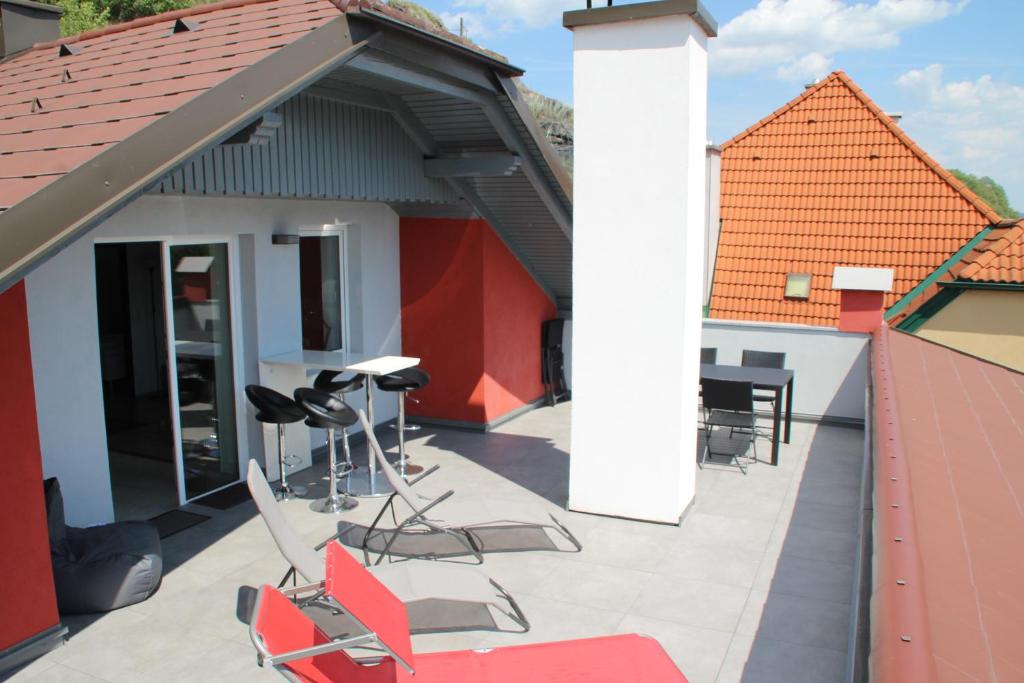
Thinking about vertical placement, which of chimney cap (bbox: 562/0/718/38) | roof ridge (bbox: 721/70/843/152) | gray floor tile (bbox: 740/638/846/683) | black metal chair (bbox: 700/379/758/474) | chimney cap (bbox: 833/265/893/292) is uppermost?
roof ridge (bbox: 721/70/843/152)

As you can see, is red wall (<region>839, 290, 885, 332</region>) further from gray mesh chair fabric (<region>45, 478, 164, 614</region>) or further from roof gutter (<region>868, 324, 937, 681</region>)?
gray mesh chair fabric (<region>45, 478, 164, 614</region>)

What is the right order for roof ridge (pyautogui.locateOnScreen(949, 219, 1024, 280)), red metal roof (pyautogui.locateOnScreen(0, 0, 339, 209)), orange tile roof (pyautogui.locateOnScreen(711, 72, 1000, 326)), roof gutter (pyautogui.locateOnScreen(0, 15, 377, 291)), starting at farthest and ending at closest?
1. orange tile roof (pyautogui.locateOnScreen(711, 72, 1000, 326))
2. roof ridge (pyautogui.locateOnScreen(949, 219, 1024, 280))
3. red metal roof (pyautogui.locateOnScreen(0, 0, 339, 209))
4. roof gutter (pyautogui.locateOnScreen(0, 15, 377, 291))

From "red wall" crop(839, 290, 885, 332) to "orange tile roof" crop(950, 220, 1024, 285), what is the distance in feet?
14.9

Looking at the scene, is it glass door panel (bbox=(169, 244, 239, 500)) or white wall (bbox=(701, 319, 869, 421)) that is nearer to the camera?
glass door panel (bbox=(169, 244, 239, 500))

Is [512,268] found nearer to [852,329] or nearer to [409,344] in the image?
[409,344]

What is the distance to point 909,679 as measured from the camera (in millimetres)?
2004

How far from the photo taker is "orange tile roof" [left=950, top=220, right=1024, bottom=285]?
13953mm

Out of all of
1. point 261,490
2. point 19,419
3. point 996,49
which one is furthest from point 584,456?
point 996,49

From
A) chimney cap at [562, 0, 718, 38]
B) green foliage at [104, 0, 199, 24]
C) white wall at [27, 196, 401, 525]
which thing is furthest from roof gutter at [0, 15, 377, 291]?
green foliage at [104, 0, 199, 24]

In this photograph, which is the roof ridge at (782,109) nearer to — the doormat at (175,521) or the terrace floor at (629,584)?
the terrace floor at (629,584)

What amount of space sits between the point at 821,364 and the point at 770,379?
1878 mm

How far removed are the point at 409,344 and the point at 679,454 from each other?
4827mm

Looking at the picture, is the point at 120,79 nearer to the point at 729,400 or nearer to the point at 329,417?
the point at 329,417

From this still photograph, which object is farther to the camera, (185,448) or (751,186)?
(751,186)
